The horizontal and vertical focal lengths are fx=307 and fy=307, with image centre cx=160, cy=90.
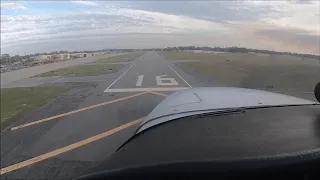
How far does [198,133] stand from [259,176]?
69cm

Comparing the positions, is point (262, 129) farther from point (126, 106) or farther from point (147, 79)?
point (147, 79)

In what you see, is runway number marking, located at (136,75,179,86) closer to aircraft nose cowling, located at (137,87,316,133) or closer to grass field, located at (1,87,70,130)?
grass field, located at (1,87,70,130)

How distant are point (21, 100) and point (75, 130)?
6891 mm

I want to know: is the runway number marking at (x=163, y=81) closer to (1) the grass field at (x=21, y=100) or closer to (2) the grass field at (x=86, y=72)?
(1) the grass field at (x=21, y=100)

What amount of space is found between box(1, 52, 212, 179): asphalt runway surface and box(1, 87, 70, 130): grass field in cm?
61

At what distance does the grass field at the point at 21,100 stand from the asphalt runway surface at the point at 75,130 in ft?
1.99

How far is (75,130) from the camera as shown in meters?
8.00

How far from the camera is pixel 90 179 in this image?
142cm

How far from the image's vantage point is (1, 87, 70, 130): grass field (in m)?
10.8

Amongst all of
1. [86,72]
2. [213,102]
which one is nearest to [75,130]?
[213,102]

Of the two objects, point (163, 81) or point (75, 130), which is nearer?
point (75, 130)

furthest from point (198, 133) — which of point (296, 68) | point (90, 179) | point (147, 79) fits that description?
point (147, 79)

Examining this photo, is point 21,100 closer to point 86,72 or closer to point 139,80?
point 139,80

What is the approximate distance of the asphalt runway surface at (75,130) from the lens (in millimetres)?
5848
